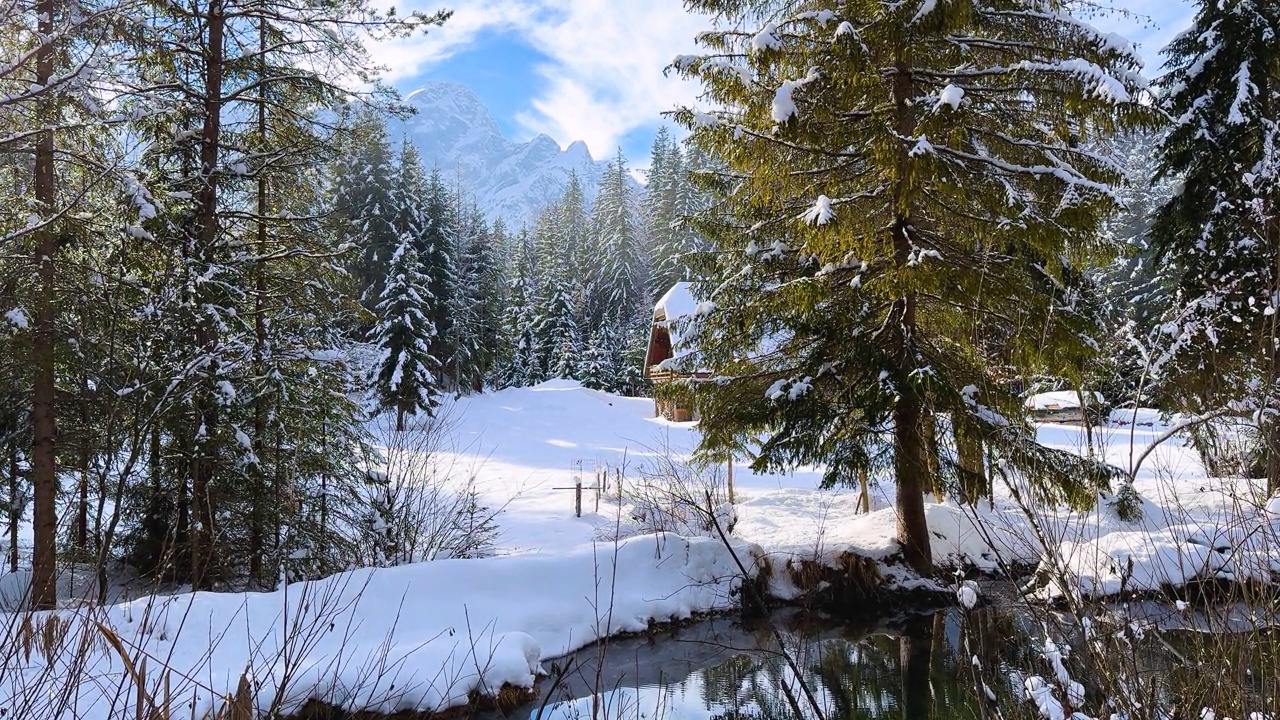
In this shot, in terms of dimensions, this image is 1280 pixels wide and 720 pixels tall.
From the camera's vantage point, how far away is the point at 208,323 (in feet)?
25.2

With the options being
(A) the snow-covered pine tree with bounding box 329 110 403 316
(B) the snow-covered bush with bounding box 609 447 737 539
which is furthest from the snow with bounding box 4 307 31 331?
(A) the snow-covered pine tree with bounding box 329 110 403 316

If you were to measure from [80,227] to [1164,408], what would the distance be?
1477cm

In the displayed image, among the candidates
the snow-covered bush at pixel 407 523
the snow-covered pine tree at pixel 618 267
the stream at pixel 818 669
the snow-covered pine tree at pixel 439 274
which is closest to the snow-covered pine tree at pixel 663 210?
the snow-covered pine tree at pixel 618 267

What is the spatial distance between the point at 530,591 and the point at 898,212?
236 inches

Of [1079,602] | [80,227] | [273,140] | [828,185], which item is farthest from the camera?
[273,140]

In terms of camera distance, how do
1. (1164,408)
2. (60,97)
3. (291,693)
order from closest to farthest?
(291,693), (60,97), (1164,408)

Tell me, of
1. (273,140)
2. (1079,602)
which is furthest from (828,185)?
(273,140)

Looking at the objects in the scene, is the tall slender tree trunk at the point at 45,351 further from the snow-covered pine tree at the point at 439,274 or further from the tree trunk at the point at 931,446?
the snow-covered pine tree at the point at 439,274

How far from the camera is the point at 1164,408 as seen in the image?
11070 mm

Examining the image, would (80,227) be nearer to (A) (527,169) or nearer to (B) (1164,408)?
(B) (1164,408)

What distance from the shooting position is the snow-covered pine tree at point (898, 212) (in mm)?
6477

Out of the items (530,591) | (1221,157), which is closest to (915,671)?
(530,591)

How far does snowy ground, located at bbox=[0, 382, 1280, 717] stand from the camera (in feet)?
8.68

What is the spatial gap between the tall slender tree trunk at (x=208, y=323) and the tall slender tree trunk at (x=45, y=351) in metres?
1.24
